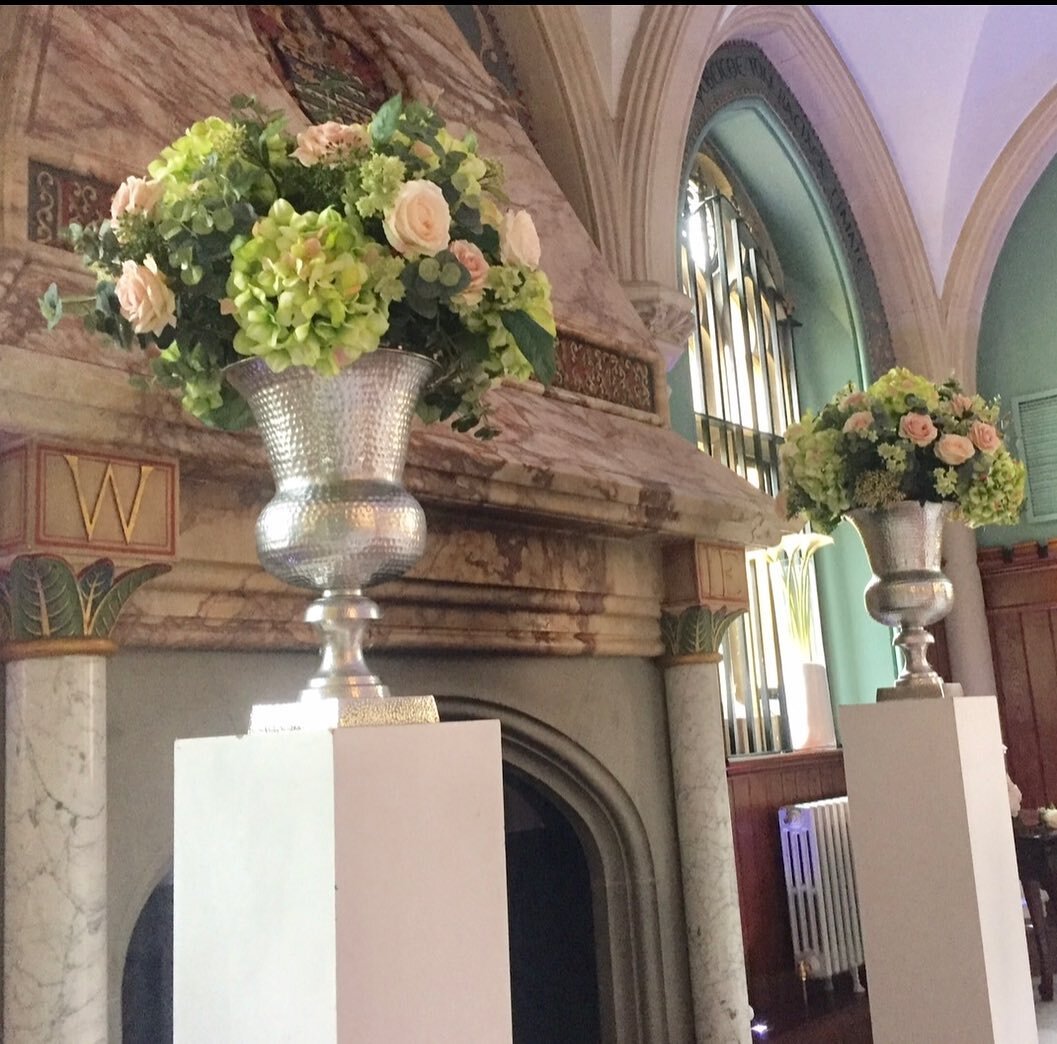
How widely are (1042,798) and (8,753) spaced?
18.8 feet

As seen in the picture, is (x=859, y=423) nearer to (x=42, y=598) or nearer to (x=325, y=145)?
(x=325, y=145)

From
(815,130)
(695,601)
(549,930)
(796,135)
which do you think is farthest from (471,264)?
(815,130)

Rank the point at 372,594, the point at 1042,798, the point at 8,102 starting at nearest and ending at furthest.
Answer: the point at 8,102
the point at 372,594
the point at 1042,798

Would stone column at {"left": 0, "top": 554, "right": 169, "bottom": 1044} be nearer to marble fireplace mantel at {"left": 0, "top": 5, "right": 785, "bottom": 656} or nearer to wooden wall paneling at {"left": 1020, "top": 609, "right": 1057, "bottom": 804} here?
marble fireplace mantel at {"left": 0, "top": 5, "right": 785, "bottom": 656}

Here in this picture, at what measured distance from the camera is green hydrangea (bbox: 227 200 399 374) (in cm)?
147

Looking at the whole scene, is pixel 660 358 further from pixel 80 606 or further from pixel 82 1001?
pixel 82 1001

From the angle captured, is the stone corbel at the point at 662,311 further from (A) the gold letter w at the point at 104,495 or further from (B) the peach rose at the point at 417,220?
(B) the peach rose at the point at 417,220

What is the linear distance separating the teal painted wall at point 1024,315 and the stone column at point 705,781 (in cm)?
378

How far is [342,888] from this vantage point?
143 centimetres

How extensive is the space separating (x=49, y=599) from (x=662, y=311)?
2.75 meters

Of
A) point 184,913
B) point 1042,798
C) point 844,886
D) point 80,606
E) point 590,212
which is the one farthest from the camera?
point 1042,798

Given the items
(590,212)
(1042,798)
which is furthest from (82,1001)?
(1042,798)

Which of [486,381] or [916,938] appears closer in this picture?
[486,381]

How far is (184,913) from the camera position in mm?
1632
